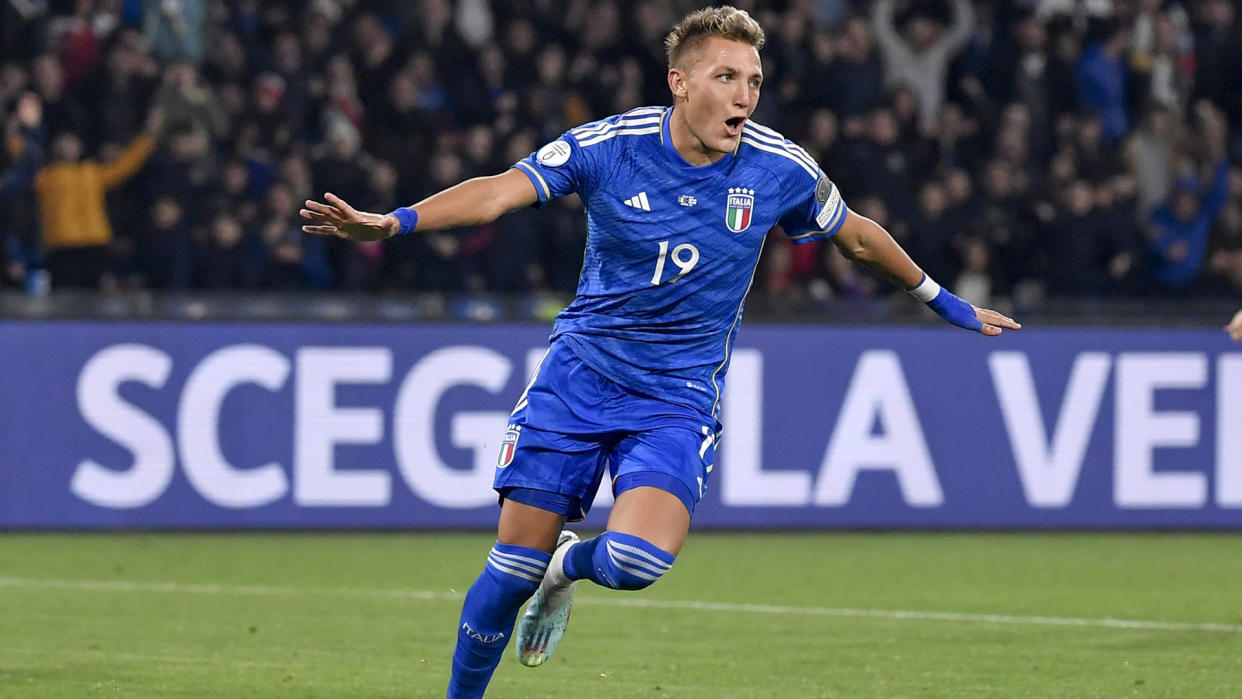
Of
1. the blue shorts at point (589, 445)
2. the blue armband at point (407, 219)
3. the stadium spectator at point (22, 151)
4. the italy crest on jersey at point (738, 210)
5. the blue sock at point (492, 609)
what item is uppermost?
the blue armband at point (407, 219)

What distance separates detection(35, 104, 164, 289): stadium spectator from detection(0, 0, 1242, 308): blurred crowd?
16mm

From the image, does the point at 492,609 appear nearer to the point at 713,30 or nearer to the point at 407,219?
the point at 407,219

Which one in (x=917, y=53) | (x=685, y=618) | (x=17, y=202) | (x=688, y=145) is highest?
(x=688, y=145)

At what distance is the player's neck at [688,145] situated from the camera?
19.5 ft

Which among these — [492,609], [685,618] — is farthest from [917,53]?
[492,609]

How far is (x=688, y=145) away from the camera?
5965 mm

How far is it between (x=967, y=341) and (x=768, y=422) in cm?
150

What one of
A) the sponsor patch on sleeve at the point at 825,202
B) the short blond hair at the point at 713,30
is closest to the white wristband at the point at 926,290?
the sponsor patch on sleeve at the point at 825,202

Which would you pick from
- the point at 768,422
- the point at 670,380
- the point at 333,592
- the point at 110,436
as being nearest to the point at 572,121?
the point at 768,422

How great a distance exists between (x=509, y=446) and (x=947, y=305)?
1.62 m

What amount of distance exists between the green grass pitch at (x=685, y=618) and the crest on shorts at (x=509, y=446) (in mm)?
1409

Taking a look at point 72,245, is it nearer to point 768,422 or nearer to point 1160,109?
point 768,422

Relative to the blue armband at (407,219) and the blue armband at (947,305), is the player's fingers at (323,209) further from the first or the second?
the blue armband at (947,305)

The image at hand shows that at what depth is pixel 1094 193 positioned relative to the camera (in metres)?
15.7
